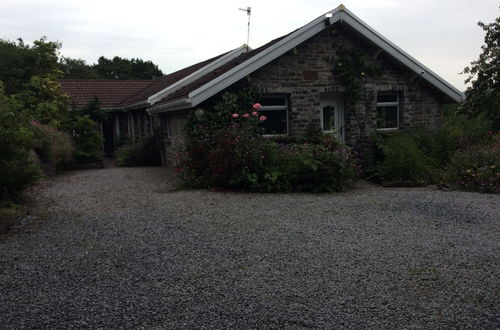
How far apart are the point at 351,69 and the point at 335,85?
2.16 feet

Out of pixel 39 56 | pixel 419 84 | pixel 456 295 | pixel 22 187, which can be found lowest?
pixel 456 295

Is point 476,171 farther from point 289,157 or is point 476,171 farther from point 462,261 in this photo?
point 462,261

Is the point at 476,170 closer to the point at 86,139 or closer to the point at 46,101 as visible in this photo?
the point at 86,139

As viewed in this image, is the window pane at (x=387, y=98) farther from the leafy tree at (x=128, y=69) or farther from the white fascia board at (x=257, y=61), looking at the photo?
the leafy tree at (x=128, y=69)

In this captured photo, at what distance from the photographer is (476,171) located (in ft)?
34.9

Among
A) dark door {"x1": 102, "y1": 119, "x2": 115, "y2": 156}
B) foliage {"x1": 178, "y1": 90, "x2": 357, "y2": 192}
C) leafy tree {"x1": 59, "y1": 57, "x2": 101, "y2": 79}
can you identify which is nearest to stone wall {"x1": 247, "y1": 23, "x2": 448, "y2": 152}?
foliage {"x1": 178, "y1": 90, "x2": 357, "y2": 192}

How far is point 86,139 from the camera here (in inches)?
688

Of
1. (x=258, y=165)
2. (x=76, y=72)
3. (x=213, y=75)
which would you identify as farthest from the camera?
(x=76, y=72)

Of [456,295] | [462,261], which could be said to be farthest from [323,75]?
[456,295]

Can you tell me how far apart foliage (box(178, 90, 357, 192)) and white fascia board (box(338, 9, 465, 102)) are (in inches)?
162

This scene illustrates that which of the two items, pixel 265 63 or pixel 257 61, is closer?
pixel 257 61

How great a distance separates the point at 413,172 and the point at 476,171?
1.50 m

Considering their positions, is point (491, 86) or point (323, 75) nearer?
point (323, 75)

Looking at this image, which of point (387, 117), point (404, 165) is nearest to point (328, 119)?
point (387, 117)
